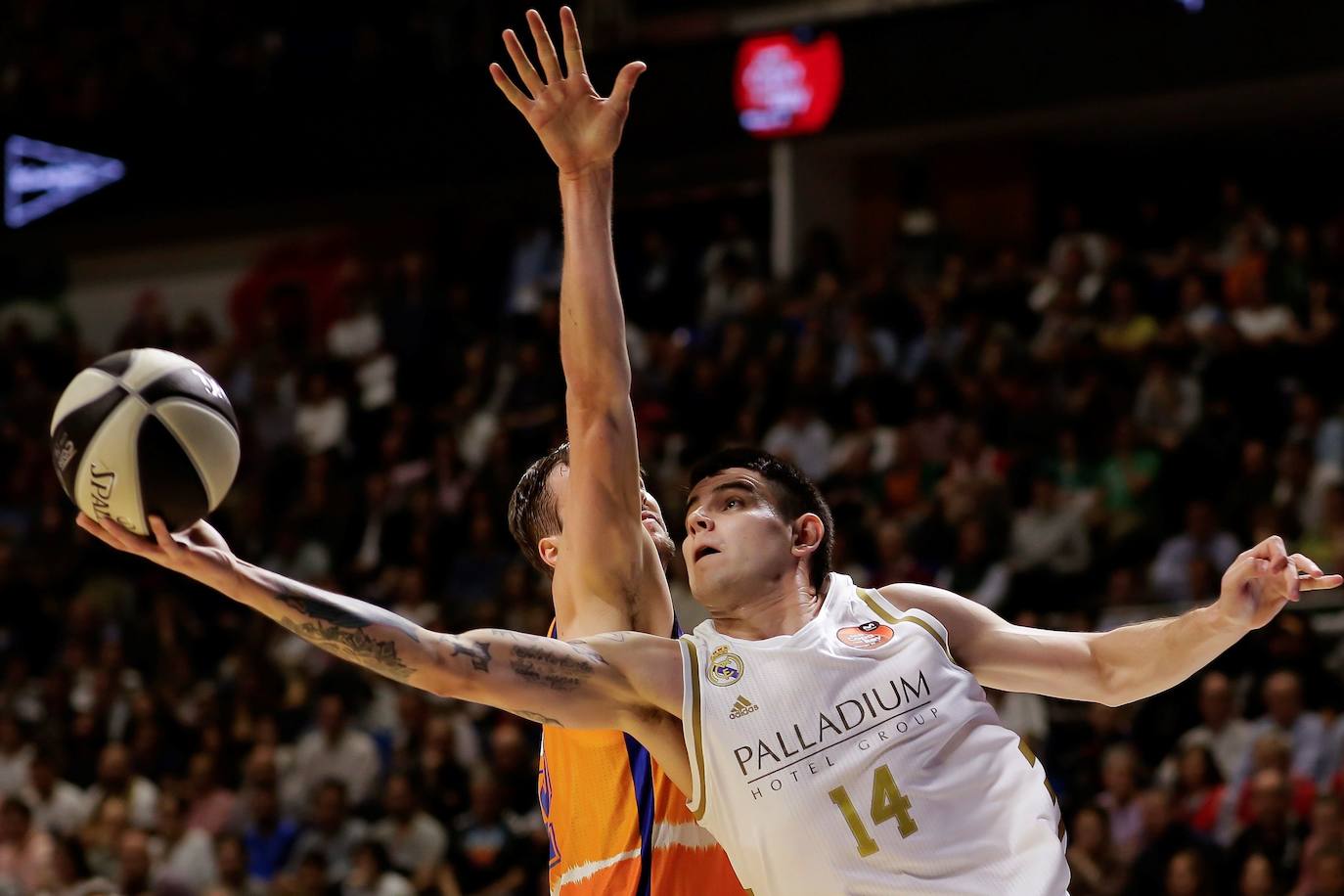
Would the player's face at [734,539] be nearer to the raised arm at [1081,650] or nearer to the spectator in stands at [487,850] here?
the raised arm at [1081,650]

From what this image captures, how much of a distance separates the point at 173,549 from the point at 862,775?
1.68m

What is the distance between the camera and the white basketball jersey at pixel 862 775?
430 centimetres

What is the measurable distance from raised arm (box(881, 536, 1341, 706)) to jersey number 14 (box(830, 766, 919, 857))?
520 millimetres

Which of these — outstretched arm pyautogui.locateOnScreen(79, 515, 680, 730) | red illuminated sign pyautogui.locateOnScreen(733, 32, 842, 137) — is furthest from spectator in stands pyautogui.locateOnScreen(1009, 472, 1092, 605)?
outstretched arm pyautogui.locateOnScreen(79, 515, 680, 730)

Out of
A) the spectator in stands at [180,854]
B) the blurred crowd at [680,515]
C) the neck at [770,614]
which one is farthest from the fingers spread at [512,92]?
the spectator in stands at [180,854]

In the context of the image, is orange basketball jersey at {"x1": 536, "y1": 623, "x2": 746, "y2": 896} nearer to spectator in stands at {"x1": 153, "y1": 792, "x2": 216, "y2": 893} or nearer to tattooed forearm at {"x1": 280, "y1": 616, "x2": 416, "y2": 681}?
tattooed forearm at {"x1": 280, "y1": 616, "x2": 416, "y2": 681}

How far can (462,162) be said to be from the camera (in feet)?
61.1

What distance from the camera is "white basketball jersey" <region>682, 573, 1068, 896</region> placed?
14.1ft

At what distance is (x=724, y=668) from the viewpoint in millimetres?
4543

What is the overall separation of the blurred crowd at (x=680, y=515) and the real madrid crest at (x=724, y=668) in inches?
187

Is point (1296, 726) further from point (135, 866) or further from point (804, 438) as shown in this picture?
point (135, 866)

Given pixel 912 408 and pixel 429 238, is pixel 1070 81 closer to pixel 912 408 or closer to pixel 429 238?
pixel 912 408

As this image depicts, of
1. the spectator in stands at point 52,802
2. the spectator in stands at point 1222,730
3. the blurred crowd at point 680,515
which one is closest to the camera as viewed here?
the spectator in stands at point 1222,730

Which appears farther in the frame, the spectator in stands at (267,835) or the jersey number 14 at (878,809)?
the spectator in stands at (267,835)
